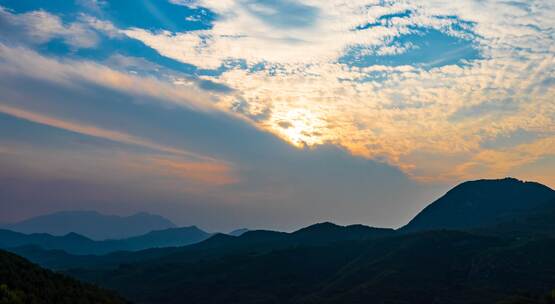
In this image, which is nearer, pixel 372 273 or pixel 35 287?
pixel 35 287

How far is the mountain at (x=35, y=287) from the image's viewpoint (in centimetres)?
3441

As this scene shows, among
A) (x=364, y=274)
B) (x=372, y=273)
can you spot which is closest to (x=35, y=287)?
(x=364, y=274)

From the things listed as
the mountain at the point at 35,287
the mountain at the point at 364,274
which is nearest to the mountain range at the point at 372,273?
the mountain at the point at 364,274

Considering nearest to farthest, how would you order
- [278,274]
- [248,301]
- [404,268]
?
[248,301] < [404,268] < [278,274]

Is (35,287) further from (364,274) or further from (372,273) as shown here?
(372,273)

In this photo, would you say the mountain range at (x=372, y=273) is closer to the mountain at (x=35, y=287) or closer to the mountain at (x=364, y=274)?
the mountain at (x=364, y=274)

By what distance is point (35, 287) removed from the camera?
39156 millimetres

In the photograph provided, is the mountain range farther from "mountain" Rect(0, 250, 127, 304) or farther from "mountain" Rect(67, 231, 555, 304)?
"mountain" Rect(0, 250, 127, 304)

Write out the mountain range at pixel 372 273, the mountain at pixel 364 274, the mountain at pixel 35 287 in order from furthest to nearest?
1. the mountain at pixel 364 274
2. the mountain range at pixel 372 273
3. the mountain at pixel 35 287

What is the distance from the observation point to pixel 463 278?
128 meters

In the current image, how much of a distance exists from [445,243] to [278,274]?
66.5 meters

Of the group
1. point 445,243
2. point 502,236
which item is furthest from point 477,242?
point 502,236

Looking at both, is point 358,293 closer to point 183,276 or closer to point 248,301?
point 248,301

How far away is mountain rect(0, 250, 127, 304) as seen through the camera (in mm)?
34406
